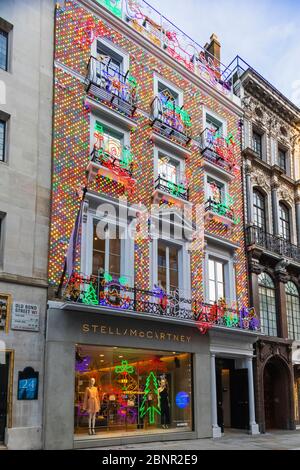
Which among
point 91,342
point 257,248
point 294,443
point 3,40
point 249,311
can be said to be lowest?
point 294,443

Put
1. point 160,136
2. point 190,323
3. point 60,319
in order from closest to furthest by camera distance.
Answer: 1. point 60,319
2. point 190,323
3. point 160,136

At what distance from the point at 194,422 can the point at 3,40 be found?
14338 millimetres

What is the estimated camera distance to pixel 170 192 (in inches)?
753

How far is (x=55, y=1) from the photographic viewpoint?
1752cm

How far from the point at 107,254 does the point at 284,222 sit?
12.2m

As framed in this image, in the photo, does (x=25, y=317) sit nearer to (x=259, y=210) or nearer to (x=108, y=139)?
(x=108, y=139)

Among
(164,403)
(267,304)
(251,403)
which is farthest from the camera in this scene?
(267,304)

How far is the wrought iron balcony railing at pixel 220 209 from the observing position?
67.7 feet

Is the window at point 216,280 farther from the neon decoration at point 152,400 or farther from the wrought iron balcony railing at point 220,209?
the neon decoration at point 152,400

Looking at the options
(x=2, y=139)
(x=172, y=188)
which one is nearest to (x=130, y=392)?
(x=172, y=188)

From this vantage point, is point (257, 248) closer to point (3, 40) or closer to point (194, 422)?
point (194, 422)
